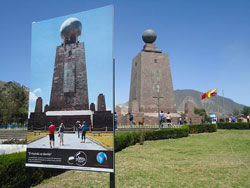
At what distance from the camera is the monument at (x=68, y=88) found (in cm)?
511

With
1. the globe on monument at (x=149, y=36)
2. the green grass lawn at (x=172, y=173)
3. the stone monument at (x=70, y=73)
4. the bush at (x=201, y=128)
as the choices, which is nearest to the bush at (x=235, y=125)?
the bush at (x=201, y=128)

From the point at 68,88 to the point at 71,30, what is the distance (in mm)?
1399

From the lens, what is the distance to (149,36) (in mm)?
31438

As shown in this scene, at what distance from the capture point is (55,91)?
5.35 metres

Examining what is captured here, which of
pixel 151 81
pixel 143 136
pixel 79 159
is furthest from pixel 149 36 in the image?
pixel 79 159

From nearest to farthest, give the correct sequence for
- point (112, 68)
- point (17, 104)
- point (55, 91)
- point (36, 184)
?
point (112, 68) → point (55, 91) → point (36, 184) → point (17, 104)

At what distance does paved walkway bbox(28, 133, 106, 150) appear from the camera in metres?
4.61

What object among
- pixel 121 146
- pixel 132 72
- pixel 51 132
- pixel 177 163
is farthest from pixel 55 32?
pixel 132 72

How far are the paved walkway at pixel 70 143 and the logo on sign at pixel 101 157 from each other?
0.39 feet

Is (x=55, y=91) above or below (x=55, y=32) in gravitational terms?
below

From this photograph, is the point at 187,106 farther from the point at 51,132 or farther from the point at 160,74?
the point at 51,132

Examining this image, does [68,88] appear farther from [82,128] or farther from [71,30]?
[71,30]

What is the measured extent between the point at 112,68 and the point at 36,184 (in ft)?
13.0

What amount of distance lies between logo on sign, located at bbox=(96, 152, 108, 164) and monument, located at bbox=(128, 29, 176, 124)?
2424 centimetres
